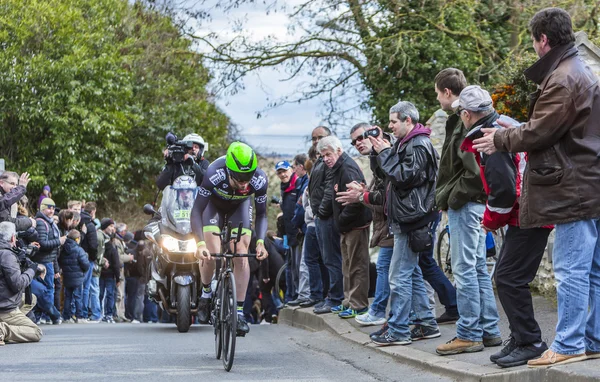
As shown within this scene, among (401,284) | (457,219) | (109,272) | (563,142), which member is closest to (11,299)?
(401,284)

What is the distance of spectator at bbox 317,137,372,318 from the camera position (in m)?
11.9

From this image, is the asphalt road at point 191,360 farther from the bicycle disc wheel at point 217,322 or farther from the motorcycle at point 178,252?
the motorcycle at point 178,252

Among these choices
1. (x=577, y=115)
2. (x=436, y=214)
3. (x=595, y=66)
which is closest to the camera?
(x=577, y=115)

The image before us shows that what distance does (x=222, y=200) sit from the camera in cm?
1029

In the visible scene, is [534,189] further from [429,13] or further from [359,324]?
[429,13]

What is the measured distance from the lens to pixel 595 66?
40.7 feet

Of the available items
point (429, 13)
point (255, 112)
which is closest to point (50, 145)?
point (255, 112)

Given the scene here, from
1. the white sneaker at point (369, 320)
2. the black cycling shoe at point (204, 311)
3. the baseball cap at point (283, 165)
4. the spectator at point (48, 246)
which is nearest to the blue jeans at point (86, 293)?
the spectator at point (48, 246)

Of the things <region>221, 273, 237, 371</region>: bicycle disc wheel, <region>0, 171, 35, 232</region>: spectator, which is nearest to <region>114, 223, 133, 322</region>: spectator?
<region>0, 171, 35, 232</region>: spectator

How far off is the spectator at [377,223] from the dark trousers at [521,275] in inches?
108

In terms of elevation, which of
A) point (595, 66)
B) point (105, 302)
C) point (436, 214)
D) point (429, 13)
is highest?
point (429, 13)

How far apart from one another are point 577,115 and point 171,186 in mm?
7256

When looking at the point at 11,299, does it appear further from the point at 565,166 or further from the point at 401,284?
the point at 565,166

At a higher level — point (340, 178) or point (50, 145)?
point (50, 145)
